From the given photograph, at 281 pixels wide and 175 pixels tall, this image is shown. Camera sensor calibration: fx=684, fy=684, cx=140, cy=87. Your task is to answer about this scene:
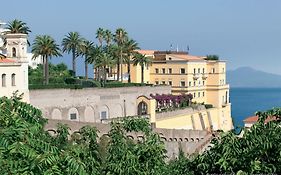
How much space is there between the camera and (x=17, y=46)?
48812 mm

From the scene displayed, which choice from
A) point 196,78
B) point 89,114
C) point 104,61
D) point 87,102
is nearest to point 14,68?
point 87,102

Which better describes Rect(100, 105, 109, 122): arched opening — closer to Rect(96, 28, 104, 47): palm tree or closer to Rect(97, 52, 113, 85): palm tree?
Rect(97, 52, 113, 85): palm tree

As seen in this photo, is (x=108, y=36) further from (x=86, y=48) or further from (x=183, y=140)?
(x=183, y=140)

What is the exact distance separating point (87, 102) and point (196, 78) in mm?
22586

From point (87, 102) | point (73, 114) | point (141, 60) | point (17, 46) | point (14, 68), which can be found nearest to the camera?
point (14, 68)

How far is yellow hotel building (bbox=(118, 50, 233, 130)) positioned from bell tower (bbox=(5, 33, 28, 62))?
2673cm

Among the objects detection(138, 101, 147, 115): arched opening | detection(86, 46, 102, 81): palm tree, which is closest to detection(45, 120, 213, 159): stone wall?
detection(138, 101, 147, 115): arched opening

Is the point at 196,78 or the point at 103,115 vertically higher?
the point at 196,78

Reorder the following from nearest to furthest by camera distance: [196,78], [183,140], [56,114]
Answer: [183,140]
[56,114]
[196,78]

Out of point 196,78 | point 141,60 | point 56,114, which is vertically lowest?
point 56,114

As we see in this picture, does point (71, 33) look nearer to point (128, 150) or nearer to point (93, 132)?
point (93, 132)

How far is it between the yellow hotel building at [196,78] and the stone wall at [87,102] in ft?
37.2

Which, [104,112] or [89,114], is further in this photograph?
[104,112]

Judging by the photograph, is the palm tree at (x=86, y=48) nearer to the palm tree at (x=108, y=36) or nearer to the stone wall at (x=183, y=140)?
the palm tree at (x=108, y=36)
